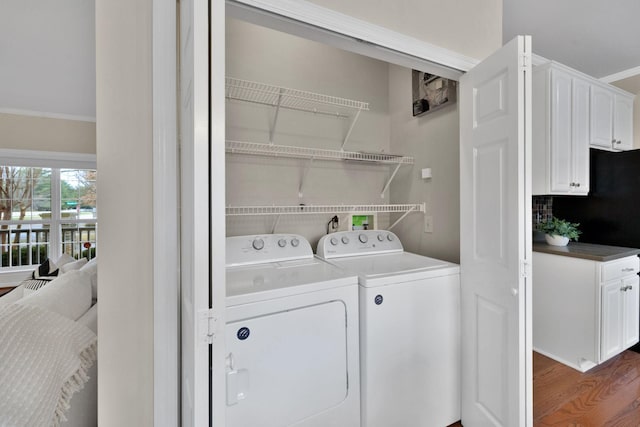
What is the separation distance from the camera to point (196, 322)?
61cm

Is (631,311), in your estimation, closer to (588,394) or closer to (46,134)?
(588,394)

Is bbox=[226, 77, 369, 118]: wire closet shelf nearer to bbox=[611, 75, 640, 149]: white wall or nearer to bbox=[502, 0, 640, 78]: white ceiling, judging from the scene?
bbox=[502, 0, 640, 78]: white ceiling

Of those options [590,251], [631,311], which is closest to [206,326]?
[590,251]

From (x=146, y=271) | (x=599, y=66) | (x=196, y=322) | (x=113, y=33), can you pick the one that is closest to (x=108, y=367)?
(x=146, y=271)

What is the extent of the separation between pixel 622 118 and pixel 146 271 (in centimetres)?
408

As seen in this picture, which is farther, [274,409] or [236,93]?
[236,93]

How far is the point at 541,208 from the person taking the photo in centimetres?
291

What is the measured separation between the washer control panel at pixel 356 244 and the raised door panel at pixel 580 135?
67.7 inches

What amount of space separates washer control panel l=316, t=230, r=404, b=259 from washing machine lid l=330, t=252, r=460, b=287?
6cm

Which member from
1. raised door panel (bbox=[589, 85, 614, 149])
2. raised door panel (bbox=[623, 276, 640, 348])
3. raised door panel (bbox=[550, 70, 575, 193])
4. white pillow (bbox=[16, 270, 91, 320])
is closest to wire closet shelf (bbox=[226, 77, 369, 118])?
white pillow (bbox=[16, 270, 91, 320])

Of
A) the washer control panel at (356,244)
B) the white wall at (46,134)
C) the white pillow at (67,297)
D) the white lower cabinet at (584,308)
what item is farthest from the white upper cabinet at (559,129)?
the white wall at (46,134)

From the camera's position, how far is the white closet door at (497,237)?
1204 mm

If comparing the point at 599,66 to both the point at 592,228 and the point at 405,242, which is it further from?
the point at 405,242

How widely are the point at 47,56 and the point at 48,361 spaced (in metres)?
2.88
